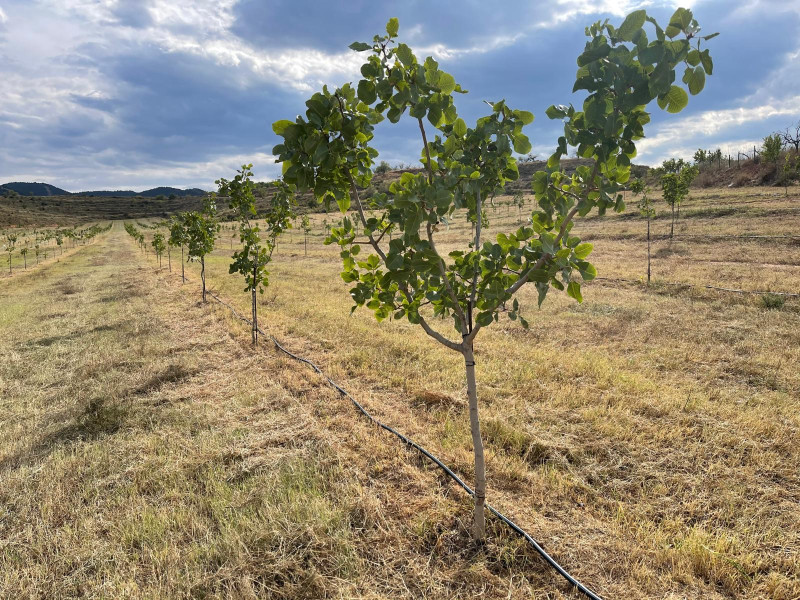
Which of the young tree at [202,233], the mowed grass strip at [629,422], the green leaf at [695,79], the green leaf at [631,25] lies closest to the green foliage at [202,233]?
the young tree at [202,233]

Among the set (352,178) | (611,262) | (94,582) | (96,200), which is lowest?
(94,582)

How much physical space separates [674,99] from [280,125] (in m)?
2.43

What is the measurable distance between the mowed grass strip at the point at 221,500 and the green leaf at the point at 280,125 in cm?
321

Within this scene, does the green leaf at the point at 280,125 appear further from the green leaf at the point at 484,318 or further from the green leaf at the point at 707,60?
the green leaf at the point at 707,60

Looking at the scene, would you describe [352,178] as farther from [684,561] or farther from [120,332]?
[120,332]

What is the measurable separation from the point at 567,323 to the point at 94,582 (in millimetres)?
10746

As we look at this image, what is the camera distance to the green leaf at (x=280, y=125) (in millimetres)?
2688

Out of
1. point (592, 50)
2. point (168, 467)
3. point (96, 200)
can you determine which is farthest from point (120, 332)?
point (96, 200)

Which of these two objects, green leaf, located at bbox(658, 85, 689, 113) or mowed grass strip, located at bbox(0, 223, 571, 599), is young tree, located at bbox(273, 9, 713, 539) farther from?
mowed grass strip, located at bbox(0, 223, 571, 599)

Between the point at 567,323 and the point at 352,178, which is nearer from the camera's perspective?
the point at 352,178

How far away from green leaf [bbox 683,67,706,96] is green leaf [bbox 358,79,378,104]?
72.6 inches

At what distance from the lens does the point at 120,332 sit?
1120cm

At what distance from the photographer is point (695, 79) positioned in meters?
2.30

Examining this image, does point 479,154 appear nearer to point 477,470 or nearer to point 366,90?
point 366,90
